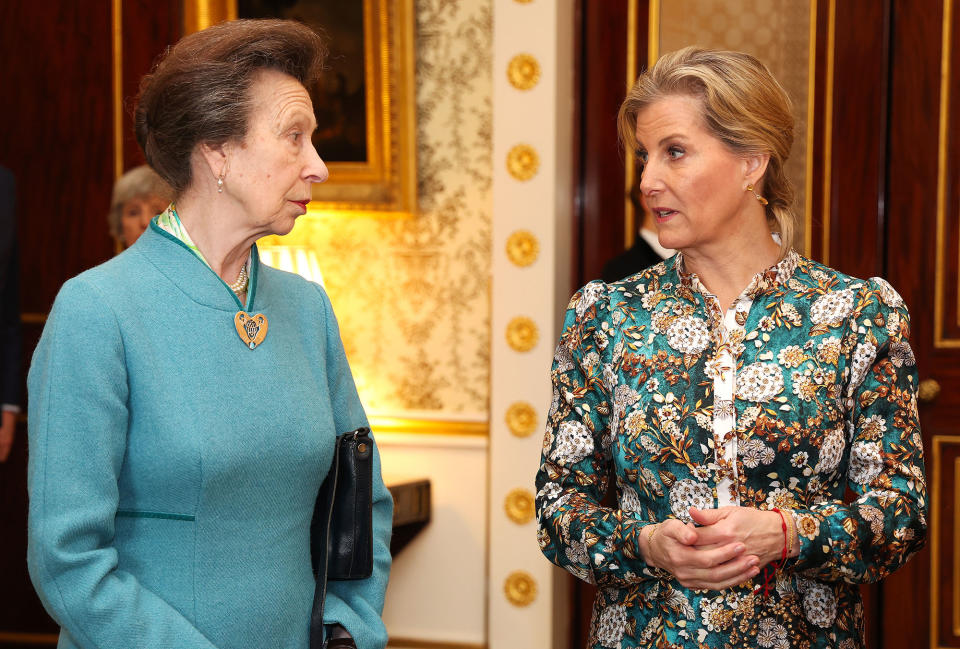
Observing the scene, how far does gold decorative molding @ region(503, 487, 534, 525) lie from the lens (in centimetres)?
350

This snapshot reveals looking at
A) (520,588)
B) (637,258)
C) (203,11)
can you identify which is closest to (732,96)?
(637,258)

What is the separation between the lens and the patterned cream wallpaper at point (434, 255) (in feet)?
13.0

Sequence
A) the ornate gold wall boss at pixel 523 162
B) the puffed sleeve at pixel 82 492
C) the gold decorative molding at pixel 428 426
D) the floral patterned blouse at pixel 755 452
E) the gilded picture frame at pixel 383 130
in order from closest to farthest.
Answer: the puffed sleeve at pixel 82 492
the floral patterned blouse at pixel 755 452
the ornate gold wall boss at pixel 523 162
the gilded picture frame at pixel 383 130
the gold decorative molding at pixel 428 426

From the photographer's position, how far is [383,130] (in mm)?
3973

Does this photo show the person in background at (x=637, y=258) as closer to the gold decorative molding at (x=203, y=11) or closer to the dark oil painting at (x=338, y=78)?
the dark oil painting at (x=338, y=78)

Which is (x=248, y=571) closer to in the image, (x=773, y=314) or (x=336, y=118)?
(x=773, y=314)

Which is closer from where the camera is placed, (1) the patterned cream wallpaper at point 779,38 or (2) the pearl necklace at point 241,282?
(2) the pearl necklace at point 241,282

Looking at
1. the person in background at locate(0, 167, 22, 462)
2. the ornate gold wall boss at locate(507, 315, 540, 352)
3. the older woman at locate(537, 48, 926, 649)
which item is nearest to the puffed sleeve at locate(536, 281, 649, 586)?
the older woman at locate(537, 48, 926, 649)

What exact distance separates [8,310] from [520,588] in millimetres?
2194

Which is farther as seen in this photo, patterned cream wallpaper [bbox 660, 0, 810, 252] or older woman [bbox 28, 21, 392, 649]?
patterned cream wallpaper [bbox 660, 0, 810, 252]

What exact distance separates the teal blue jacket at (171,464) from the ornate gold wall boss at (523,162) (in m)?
1.88

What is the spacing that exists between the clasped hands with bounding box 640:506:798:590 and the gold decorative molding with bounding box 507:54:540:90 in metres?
2.18

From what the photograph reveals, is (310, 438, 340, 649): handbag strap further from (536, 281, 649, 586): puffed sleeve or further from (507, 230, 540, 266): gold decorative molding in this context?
(507, 230, 540, 266): gold decorative molding

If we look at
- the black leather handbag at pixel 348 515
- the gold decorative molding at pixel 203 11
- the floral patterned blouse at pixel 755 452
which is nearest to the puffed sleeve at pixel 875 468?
the floral patterned blouse at pixel 755 452
